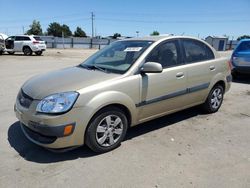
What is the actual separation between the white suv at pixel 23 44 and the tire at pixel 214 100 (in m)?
19.1

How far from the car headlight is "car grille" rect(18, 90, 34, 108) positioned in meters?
0.26

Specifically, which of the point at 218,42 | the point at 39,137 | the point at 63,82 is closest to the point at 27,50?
the point at 63,82

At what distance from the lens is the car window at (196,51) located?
4.70 m

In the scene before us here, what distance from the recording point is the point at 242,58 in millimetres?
8891

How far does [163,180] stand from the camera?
299 cm

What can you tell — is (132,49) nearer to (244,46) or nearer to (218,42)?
(244,46)

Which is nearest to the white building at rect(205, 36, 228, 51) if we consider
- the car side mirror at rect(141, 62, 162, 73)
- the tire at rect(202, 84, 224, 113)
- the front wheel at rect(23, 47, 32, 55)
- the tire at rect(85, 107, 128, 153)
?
the front wheel at rect(23, 47, 32, 55)

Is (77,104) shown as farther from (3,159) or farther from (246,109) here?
(246,109)

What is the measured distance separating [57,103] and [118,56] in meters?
1.65

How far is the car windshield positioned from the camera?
3.99m

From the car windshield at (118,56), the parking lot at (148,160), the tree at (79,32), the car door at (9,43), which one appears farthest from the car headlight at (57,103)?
the tree at (79,32)

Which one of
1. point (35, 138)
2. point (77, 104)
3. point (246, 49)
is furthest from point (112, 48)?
point (246, 49)

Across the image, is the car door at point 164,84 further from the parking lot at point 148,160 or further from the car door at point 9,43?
the car door at point 9,43

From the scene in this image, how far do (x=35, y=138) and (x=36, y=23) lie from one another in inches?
3648
